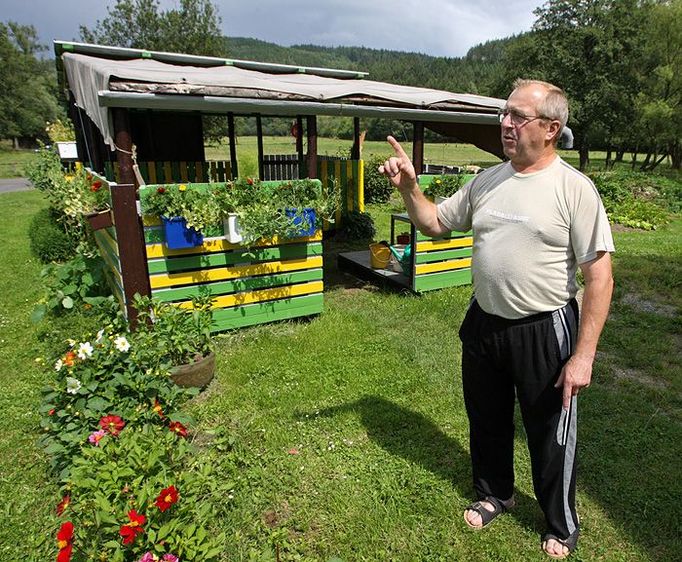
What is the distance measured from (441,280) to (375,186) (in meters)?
8.17

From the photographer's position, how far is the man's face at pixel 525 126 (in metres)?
1.93

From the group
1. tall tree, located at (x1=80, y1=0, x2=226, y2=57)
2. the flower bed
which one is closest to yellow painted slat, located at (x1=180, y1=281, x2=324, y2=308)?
the flower bed

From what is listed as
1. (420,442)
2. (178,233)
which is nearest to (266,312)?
(178,233)

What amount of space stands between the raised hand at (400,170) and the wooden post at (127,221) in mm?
2746

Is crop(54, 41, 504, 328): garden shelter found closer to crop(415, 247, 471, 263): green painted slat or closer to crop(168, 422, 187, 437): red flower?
crop(415, 247, 471, 263): green painted slat

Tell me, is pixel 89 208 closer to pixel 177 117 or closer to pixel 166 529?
pixel 166 529

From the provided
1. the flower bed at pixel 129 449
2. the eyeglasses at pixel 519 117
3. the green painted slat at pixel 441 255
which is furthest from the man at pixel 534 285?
the green painted slat at pixel 441 255

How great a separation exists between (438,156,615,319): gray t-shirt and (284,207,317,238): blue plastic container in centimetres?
276

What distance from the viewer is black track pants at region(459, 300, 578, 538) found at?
2.15 m

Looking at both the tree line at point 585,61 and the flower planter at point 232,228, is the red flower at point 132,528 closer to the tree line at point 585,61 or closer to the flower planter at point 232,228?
the flower planter at point 232,228

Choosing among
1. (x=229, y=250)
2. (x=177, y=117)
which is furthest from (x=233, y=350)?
(x=177, y=117)

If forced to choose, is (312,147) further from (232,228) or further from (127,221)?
(127,221)

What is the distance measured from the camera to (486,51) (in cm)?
10462

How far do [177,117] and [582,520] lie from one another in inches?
392
